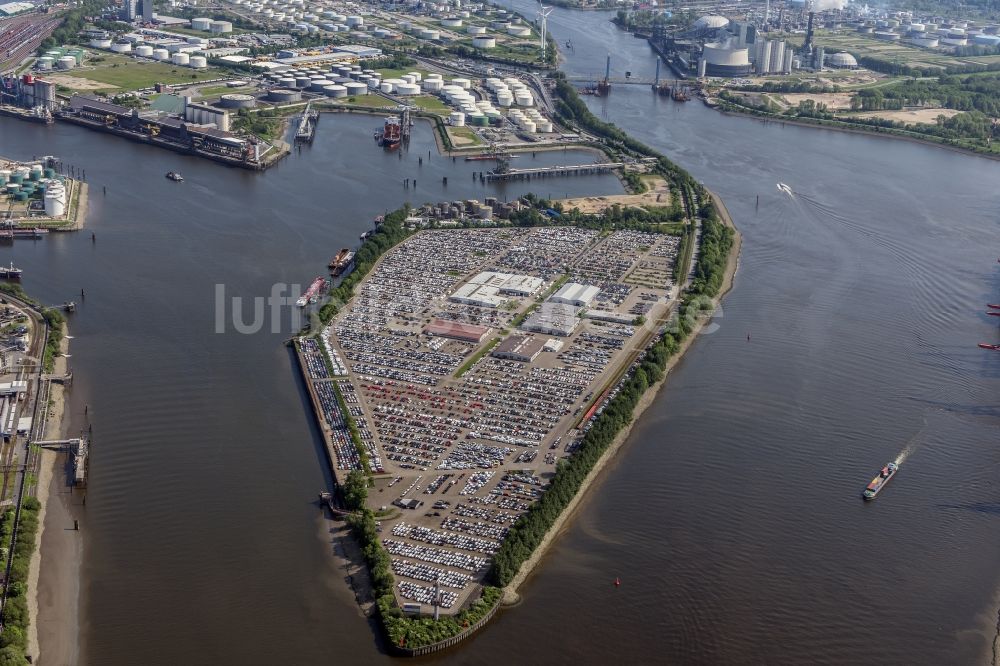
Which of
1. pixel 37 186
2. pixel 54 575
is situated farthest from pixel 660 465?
pixel 37 186

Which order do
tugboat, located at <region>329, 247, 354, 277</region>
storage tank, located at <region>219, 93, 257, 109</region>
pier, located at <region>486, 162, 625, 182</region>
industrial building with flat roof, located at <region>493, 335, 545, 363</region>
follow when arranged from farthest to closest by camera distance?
storage tank, located at <region>219, 93, 257, 109</region> → pier, located at <region>486, 162, 625, 182</region> → tugboat, located at <region>329, 247, 354, 277</region> → industrial building with flat roof, located at <region>493, 335, 545, 363</region>

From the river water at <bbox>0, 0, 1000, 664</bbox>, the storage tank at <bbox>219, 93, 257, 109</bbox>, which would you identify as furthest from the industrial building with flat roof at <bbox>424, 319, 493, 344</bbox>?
the storage tank at <bbox>219, 93, 257, 109</bbox>

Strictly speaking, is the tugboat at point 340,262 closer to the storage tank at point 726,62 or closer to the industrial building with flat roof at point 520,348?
the industrial building with flat roof at point 520,348

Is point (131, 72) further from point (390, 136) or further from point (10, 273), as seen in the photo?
point (10, 273)

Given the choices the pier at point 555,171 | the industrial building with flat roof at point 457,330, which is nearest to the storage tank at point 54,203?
the industrial building with flat roof at point 457,330

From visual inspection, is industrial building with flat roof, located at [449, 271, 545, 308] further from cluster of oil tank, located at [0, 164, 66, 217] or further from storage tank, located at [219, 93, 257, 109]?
storage tank, located at [219, 93, 257, 109]

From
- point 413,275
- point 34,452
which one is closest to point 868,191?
point 413,275
